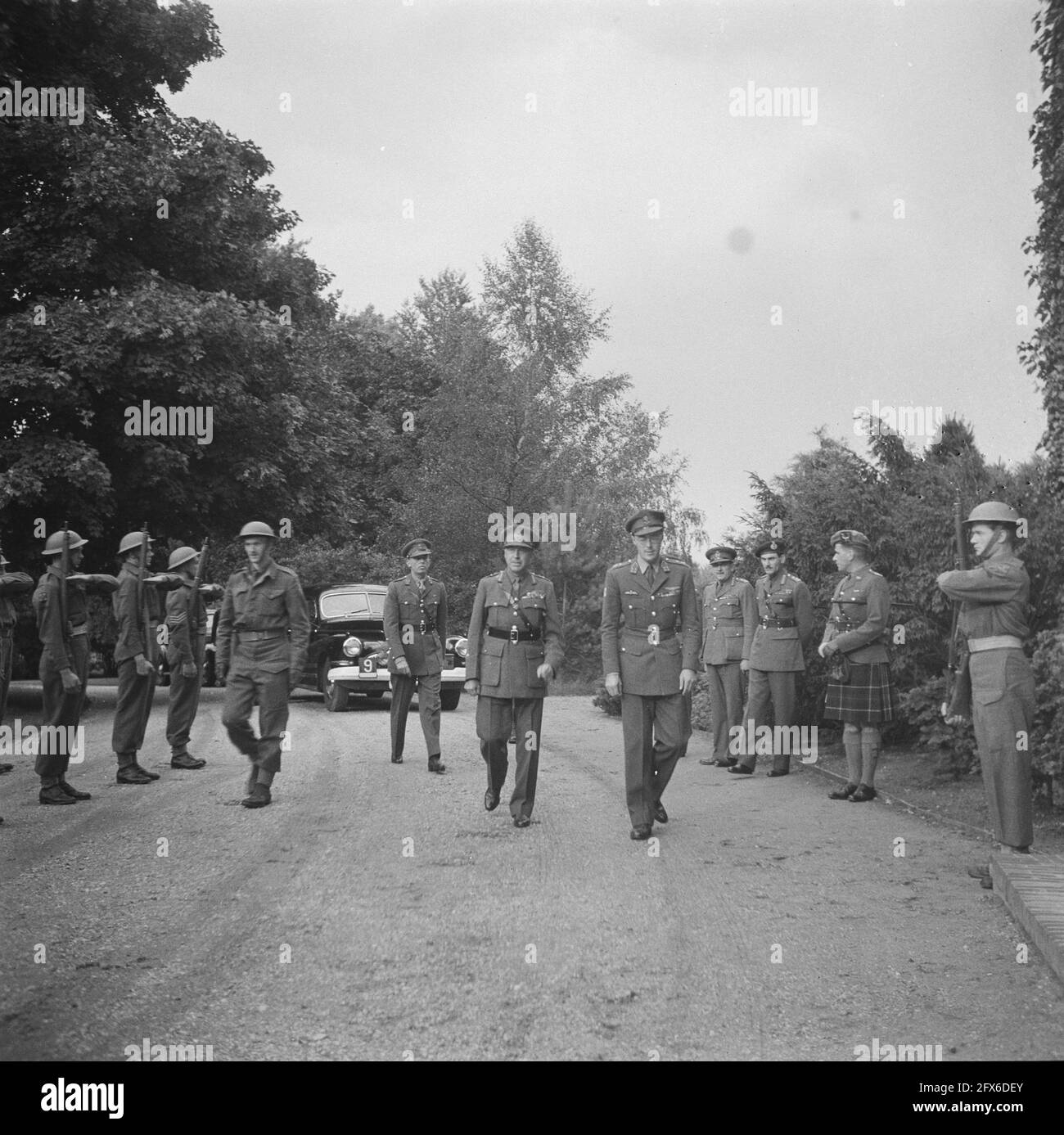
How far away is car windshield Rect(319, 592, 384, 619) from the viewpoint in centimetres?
1980

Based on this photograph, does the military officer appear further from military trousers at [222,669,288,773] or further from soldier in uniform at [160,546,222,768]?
soldier in uniform at [160,546,222,768]

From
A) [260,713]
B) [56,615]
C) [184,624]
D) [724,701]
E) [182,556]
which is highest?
[182,556]

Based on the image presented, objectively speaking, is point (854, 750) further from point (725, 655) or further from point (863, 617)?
point (725, 655)

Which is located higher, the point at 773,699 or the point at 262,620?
the point at 262,620

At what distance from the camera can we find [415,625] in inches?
473

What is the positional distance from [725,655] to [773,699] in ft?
2.84

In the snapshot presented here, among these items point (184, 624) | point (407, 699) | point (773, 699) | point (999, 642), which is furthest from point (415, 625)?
point (999, 642)

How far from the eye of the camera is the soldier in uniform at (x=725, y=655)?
38.5ft

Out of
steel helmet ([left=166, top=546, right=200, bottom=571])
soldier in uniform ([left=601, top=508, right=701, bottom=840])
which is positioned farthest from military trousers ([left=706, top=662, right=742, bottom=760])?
steel helmet ([left=166, top=546, right=200, bottom=571])

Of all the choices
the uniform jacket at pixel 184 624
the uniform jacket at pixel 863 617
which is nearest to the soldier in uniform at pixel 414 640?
the uniform jacket at pixel 184 624

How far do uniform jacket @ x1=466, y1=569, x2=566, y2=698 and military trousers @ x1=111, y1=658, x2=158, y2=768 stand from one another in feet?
10.7

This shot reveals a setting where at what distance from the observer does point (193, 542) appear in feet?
77.4
